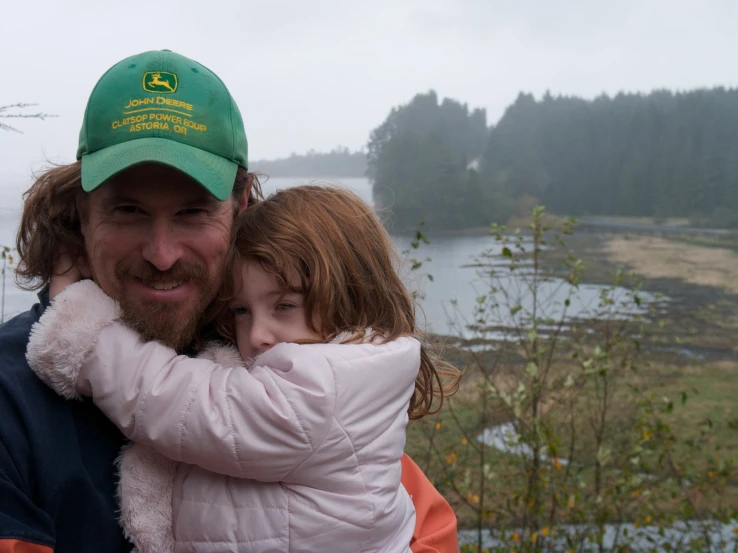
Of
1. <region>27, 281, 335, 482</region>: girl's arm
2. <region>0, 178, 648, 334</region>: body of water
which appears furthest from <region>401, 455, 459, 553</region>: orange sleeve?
<region>0, 178, 648, 334</region>: body of water

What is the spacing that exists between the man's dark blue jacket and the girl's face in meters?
0.40

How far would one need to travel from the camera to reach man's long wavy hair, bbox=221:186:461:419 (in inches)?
67.6

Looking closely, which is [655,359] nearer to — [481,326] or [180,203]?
[481,326]

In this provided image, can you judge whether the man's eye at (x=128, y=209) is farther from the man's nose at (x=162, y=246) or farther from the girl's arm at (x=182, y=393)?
the girl's arm at (x=182, y=393)

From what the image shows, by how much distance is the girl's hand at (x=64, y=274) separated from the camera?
157cm

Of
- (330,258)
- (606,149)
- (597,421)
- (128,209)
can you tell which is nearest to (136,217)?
(128,209)

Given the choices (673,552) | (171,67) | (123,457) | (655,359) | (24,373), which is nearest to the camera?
(24,373)

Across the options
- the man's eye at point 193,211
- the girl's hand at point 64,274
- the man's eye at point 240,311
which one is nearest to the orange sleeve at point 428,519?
the man's eye at point 240,311

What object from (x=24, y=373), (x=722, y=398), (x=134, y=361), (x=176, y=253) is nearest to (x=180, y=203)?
(x=176, y=253)

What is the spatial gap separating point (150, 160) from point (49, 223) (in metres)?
0.35

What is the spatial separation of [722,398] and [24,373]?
632 centimetres

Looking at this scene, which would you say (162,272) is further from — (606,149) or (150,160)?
(606,149)

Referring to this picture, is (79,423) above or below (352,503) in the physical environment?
above

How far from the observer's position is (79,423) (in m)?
1.43
